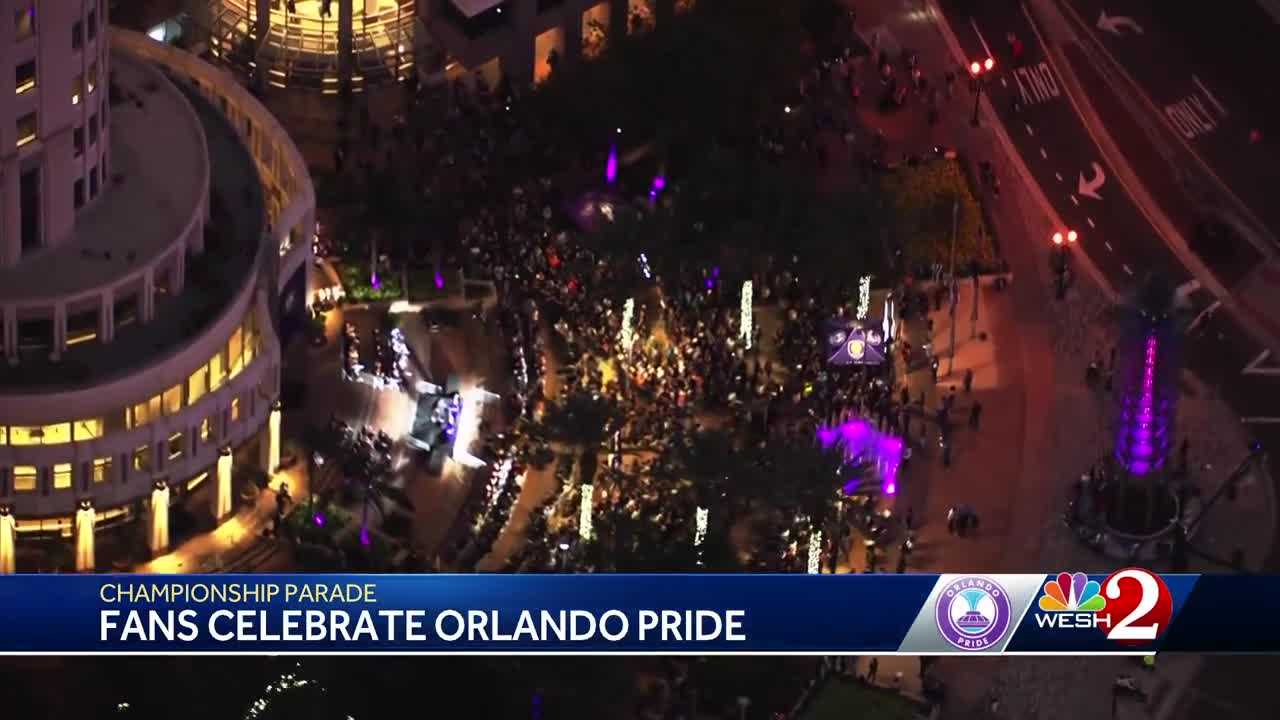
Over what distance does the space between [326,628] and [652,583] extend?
46.2 feet

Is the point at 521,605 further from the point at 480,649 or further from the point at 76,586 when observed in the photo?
the point at 76,586

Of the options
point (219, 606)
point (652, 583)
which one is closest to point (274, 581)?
point (219, 606)

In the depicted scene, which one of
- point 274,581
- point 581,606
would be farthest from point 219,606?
point 581,606

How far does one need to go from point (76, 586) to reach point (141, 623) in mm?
3308

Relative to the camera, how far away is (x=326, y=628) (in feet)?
652

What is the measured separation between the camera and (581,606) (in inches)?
7825

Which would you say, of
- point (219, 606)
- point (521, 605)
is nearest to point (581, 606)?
point (521, 605)

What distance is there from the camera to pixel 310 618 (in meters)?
198

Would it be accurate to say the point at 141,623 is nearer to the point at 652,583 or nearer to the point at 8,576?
the point at 8,576

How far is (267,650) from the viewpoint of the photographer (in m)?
198

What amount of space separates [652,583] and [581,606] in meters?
3.33

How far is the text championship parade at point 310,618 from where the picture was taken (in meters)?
197

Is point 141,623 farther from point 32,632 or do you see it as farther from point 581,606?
point 581,606

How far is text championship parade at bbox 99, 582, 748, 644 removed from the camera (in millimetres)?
197125
